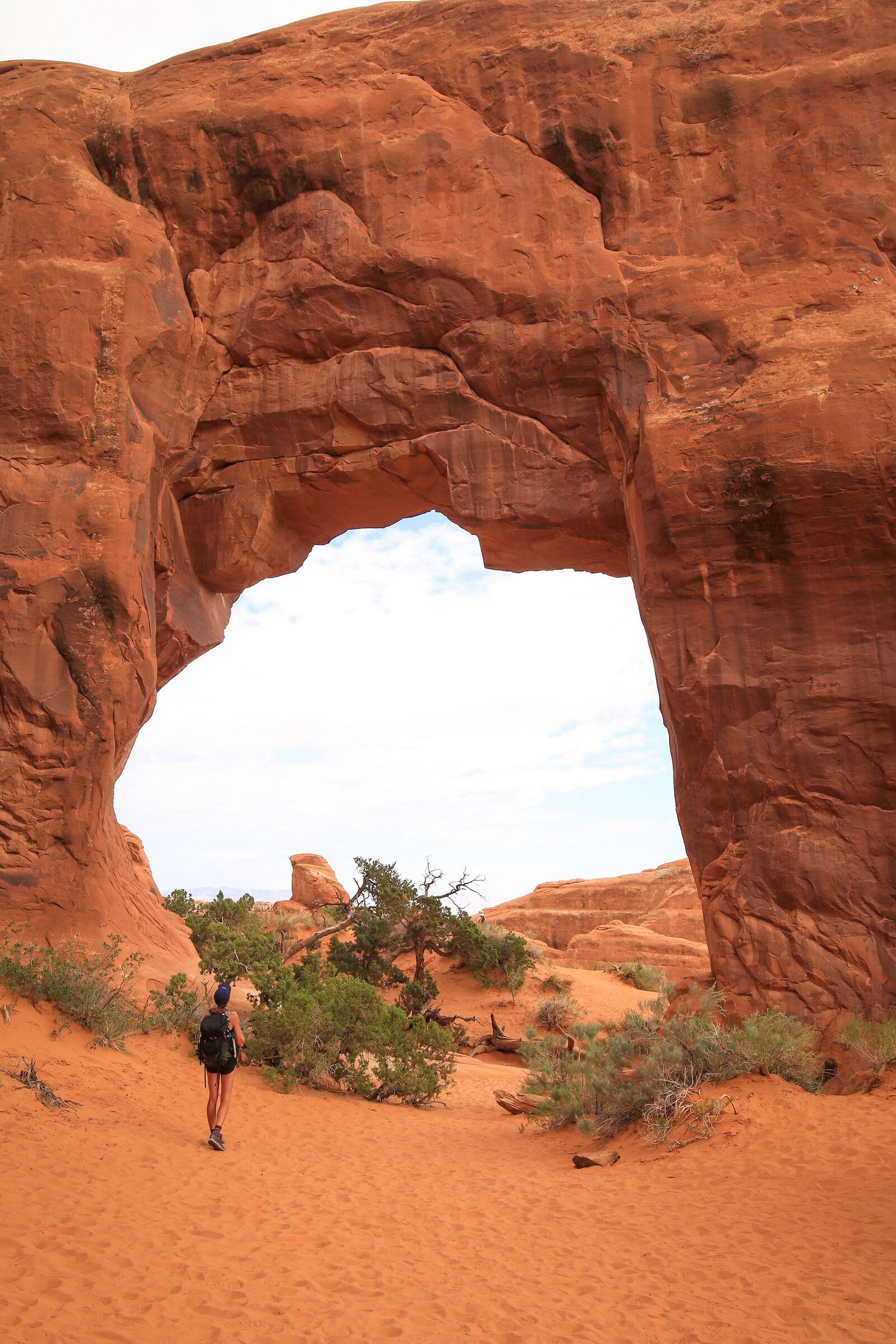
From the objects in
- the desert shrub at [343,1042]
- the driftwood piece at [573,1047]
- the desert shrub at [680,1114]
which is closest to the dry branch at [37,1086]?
the desert shrub at [343,1042]

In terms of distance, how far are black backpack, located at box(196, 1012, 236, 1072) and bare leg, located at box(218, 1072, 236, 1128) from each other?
0.17 m

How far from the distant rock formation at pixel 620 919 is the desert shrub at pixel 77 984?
17.0 m

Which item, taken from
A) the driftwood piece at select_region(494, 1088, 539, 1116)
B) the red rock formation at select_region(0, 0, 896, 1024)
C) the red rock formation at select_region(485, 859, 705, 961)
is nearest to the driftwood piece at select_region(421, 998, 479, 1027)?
the driftwood piece at select_region(494, 1088, 539, 1116)

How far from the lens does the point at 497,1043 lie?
1554 centimetres

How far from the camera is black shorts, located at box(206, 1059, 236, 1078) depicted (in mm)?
7730

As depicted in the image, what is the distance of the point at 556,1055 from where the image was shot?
13.0 meters

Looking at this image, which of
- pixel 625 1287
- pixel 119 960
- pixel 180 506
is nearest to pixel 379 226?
pixel 180 506

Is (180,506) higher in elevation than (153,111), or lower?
lower

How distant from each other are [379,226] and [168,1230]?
36.0 feet

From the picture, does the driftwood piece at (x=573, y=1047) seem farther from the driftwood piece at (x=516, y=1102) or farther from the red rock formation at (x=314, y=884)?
the red rock formation at (x=314, y=884)

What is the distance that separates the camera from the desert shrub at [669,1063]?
841cm

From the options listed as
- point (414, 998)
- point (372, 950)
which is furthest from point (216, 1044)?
point (372, 950)

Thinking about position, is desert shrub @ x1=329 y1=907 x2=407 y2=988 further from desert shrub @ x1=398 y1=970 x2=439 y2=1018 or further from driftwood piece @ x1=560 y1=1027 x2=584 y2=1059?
driftwood piece @ x1=560 y1=1027 x2=584 y2=1059

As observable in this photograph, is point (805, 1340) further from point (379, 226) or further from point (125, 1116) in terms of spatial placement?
point (379, 226)
